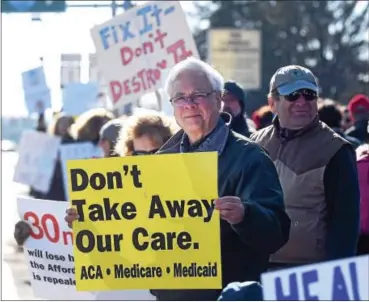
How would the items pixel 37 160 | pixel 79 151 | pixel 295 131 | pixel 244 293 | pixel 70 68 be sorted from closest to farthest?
pixel 244 293 < pixel 295 131 < pixel 79 151 < pixel 37 160 < pixel 70 68

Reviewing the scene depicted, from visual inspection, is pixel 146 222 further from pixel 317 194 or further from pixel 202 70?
pixel 317 194

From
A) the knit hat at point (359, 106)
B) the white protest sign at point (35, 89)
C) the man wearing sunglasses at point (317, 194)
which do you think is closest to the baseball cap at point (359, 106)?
the knit hat at point (359, 106)

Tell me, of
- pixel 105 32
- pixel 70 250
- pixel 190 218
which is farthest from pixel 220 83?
pixel 105 32

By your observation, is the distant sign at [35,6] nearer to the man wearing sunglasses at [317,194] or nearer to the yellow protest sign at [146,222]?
the man wearing sunglasses at [317,194]

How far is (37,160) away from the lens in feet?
37.2

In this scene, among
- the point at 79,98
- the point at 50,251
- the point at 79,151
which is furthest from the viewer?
the point at 79,98

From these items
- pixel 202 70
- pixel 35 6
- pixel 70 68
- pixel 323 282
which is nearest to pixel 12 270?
pixel 202 70

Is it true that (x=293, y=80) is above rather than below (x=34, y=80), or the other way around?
above

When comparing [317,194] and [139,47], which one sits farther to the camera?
[139,47]

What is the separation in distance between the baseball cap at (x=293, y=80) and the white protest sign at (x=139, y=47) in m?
4.02

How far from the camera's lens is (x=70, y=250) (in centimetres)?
567

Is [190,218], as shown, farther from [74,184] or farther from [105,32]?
[105,32]

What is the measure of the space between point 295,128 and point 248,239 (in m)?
1.00

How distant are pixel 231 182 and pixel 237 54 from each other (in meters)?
26.4
